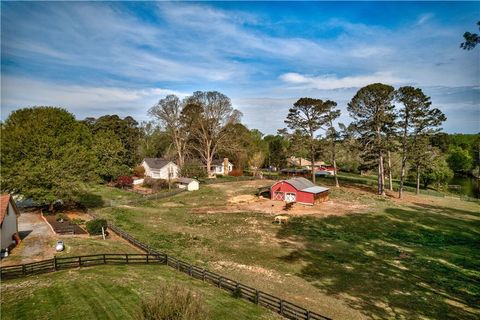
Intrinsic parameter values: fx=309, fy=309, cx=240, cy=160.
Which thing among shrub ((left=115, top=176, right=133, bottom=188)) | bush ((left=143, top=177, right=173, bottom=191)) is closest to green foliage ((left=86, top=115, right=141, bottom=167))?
shrub ((left=115, top=176, right=133, bottom=188))

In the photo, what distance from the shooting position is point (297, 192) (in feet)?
157

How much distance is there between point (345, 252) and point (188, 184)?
3668cm

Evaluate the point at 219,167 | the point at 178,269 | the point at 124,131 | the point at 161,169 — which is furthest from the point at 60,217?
the point at 219,167

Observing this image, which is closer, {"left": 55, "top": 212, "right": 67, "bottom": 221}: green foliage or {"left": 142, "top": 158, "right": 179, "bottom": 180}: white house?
{"left": 55, "top": 212, "right": 67, "bottom": 221}: green foliage

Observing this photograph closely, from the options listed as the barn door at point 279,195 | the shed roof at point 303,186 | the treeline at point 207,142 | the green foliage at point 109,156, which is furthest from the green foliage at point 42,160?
the shed roof at point 303,186


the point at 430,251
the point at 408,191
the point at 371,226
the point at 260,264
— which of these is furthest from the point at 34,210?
the point at 408,191

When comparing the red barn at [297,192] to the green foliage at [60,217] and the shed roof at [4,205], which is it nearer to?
the green foliage at [60,217]

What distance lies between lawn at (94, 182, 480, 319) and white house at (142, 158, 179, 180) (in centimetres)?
2518

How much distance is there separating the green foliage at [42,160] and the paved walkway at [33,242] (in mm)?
3064

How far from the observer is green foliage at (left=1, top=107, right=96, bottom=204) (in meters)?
34.6

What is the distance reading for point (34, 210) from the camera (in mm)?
40469

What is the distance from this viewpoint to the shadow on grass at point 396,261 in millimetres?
18938

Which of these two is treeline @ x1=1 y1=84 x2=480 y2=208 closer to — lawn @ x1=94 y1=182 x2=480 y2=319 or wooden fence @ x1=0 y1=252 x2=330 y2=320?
lawn @ x1=94 y1=182 x2=480 y2=319

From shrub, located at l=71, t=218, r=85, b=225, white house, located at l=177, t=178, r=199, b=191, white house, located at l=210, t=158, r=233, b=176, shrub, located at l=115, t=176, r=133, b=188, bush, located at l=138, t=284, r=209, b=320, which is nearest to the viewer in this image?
bush, located at l=138, t=284, r=209, b=320
